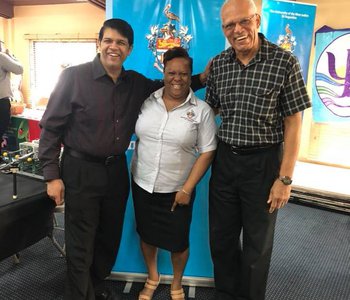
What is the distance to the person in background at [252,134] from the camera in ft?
4.59

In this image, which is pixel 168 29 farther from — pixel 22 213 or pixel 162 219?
pixel 22 213

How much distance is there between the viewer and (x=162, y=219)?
173 cm

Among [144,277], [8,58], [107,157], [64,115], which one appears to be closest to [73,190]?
[107,157]

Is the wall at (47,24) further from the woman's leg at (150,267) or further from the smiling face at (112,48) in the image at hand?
the woman's leg at (150,267)

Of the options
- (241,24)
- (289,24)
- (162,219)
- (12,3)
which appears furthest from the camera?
(12,3)

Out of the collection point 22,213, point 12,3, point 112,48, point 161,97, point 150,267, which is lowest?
point 150,267

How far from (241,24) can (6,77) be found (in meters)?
3.11

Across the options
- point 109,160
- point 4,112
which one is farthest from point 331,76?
point 4,112

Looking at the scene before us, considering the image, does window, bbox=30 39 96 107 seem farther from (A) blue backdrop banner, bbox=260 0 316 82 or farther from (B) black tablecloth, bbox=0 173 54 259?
(B) black tablecloth, bbox=0 173 54 259

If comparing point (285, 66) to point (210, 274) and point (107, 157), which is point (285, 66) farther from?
point (210, 274)

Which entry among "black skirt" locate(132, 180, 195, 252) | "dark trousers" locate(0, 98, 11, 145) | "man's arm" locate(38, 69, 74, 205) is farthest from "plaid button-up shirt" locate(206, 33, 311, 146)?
"dark trousers" locate(0, 98, 11, 145)

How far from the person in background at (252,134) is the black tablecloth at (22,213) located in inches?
37.0

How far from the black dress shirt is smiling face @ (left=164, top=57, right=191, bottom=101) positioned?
211 millimetres

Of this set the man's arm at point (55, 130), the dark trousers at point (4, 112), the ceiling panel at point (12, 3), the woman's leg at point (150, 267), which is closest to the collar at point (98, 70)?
the man's arm at point (55, 130)
